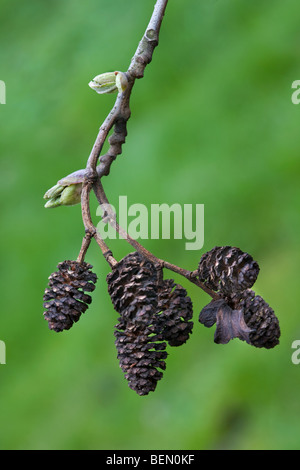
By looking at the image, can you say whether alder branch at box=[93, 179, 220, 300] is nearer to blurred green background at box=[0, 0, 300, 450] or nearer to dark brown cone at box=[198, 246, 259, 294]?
dark brown cone at box=[198, 246, 259, 294]

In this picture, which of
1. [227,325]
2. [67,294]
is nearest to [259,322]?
[227,325]

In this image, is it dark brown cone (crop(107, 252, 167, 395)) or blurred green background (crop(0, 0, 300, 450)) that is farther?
blurred green background (crop(0, 0, 300, 450))

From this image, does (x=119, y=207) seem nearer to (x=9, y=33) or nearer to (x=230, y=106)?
(x=230, y=106)

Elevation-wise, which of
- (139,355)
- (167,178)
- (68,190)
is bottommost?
(139,355)

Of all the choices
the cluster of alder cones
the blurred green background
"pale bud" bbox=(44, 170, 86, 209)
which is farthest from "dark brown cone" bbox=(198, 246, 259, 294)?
the blurred green background

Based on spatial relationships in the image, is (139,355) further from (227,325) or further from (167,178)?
(167,178)
